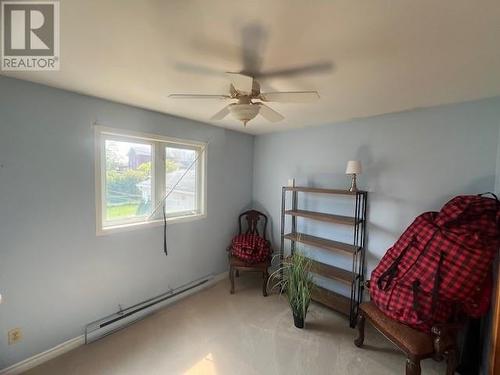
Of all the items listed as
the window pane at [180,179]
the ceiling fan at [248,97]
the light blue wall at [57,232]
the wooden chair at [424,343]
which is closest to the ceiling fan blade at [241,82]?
the ceiling fan at [248,97]

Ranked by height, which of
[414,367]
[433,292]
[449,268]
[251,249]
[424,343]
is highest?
[449,268]

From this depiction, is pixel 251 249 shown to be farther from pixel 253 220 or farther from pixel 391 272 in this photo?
pixel 391 272

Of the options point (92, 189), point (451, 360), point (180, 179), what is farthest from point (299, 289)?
point (92, 189)

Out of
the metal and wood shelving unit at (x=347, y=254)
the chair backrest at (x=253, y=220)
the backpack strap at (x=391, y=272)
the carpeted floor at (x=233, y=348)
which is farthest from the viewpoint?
the chair backrest at (x=253, y=220)

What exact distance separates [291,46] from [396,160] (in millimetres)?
1717

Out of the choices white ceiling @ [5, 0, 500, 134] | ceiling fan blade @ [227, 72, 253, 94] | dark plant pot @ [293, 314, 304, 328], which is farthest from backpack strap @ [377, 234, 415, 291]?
ceiling fan blade @ [227, 72, 253, 94]

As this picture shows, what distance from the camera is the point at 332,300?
2.50m

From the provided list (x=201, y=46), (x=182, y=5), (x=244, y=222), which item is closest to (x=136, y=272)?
(x=244, y=222)

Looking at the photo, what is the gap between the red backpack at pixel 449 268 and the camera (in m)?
1.51

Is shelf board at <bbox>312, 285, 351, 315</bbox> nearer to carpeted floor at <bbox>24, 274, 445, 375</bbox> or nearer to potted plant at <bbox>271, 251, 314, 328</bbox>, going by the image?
carpeted floor at <bbox>24, 274, 445, 375</bbox>

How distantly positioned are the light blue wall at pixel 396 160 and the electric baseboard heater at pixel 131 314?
169 centimetres

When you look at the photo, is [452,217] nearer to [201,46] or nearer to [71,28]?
[201,46]

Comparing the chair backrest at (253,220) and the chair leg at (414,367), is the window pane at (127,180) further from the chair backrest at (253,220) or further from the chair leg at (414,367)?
the chair leg at (414,367)

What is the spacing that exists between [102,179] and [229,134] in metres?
1.68
